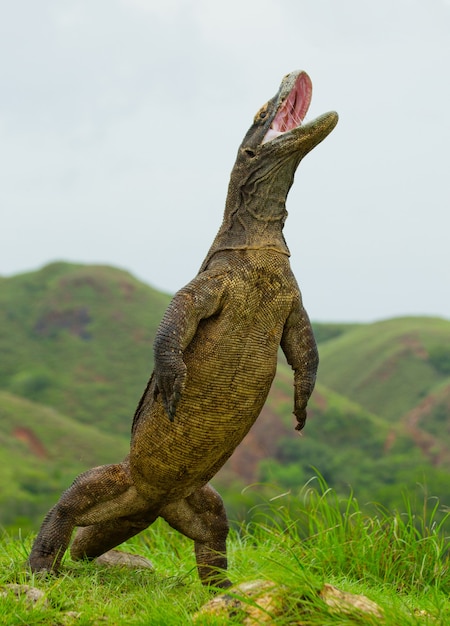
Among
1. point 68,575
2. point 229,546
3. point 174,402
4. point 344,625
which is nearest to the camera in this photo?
point 344,625

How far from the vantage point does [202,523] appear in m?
6.43

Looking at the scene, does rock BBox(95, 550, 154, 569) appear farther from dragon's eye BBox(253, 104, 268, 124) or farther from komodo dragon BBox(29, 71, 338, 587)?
dragon's eye BBox(253, 104, 268, 124)

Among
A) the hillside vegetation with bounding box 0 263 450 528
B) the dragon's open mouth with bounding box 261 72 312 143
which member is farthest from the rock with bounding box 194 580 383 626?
the hillside vegetation with bounding box 0 263 450 528

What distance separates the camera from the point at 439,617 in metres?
4.82

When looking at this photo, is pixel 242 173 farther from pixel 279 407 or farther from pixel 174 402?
pixel 279 407

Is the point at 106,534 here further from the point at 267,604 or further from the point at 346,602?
the point at 346,602

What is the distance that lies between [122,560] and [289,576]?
2313mm

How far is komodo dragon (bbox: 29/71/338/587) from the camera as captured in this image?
18.6ft

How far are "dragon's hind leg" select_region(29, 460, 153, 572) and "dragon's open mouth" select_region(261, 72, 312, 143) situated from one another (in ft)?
7.63

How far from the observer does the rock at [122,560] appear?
6.89 metres

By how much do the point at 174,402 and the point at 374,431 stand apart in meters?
60.7

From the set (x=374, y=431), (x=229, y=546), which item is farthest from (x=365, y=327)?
(x=229, y=546)

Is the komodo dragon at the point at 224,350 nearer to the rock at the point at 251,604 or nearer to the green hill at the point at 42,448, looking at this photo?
the rock at the point at 251,604

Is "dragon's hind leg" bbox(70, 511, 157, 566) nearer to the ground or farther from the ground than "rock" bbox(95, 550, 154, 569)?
farther from the ground
